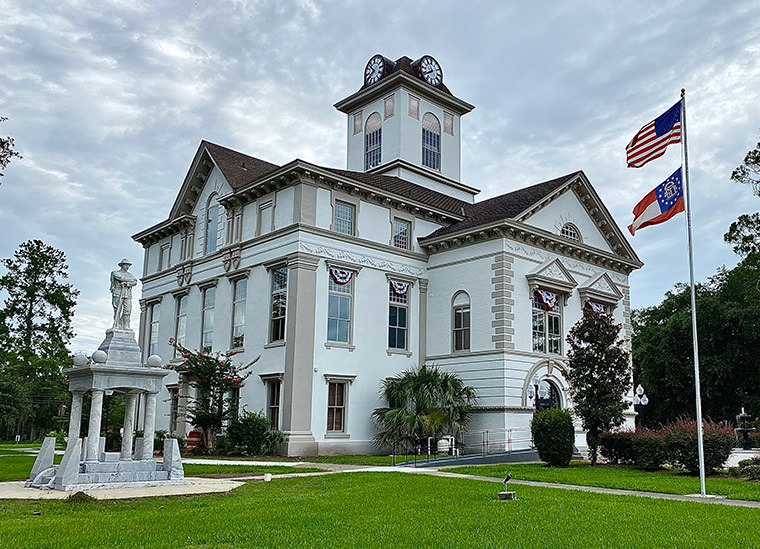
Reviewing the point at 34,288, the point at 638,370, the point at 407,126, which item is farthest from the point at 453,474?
the point at 34,288

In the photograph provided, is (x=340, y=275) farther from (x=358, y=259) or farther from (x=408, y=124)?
(x=408, y=124)

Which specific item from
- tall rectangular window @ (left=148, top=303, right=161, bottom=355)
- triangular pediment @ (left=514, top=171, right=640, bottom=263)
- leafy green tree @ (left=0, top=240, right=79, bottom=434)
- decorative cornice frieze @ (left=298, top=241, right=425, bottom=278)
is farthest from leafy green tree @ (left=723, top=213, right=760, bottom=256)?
leafy green tree @ (left=0, top=240, right=79, bottom=434)

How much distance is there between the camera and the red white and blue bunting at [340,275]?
28750 millimetres

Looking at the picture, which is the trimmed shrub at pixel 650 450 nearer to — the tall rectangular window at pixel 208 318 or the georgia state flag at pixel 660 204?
the georgia state flag at pixel 660 204

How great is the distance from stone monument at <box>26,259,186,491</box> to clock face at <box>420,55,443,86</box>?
26974 mm

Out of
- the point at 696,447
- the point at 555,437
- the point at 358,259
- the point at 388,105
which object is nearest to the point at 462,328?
the point at 358,259

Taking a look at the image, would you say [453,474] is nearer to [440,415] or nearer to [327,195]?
[440,415]

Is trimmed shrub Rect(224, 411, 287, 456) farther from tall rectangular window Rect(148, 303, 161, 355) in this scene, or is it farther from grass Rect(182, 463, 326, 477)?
tall rectangular window Rect(148, 303, 161, 355)

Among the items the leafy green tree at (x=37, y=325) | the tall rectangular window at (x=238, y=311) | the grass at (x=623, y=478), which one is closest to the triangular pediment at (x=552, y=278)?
the grass at (x=623, y=478)

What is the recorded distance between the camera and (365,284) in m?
29.9

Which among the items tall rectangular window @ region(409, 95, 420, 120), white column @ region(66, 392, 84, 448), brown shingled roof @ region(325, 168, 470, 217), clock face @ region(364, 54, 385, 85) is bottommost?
white column @ region(66, 392, 84, 448)

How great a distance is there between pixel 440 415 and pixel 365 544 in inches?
734

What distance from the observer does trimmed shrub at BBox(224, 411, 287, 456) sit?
26156mm

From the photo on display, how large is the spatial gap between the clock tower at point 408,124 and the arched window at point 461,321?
9.29 m
